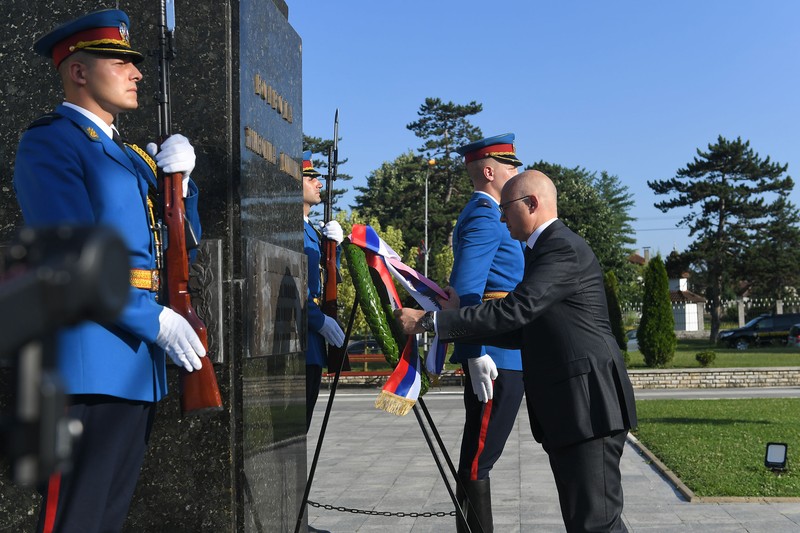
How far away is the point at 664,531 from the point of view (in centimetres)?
643

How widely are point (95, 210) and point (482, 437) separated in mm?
2784

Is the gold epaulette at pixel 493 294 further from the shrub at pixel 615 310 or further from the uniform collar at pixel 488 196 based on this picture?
the shrub at pixel 615 310

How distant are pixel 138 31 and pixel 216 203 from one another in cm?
83

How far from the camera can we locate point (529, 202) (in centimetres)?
449

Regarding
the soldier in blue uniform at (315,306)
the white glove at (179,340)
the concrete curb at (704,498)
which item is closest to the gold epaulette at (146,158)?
the white glove at (179,340)

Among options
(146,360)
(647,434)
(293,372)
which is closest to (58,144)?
(146,360)

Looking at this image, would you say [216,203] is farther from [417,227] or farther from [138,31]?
[417,227]

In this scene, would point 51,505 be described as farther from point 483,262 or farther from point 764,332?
point 764,332

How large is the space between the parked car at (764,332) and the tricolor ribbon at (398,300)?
4775 centimetres

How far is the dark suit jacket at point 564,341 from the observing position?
13.4 feet

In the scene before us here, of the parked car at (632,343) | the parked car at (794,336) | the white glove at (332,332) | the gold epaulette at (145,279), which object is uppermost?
the gold epaulette at (145,279)

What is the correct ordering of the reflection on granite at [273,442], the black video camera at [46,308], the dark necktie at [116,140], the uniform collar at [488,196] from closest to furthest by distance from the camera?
the black video camera at [46,308]
the dark necktie at [116,140]
the reflection on granite at [273,442]
the uniform collar at [488,196]

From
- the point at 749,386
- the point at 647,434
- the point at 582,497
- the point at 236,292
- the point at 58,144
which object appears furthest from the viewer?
the point at 749,386

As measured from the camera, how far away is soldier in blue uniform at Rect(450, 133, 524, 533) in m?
5.35
